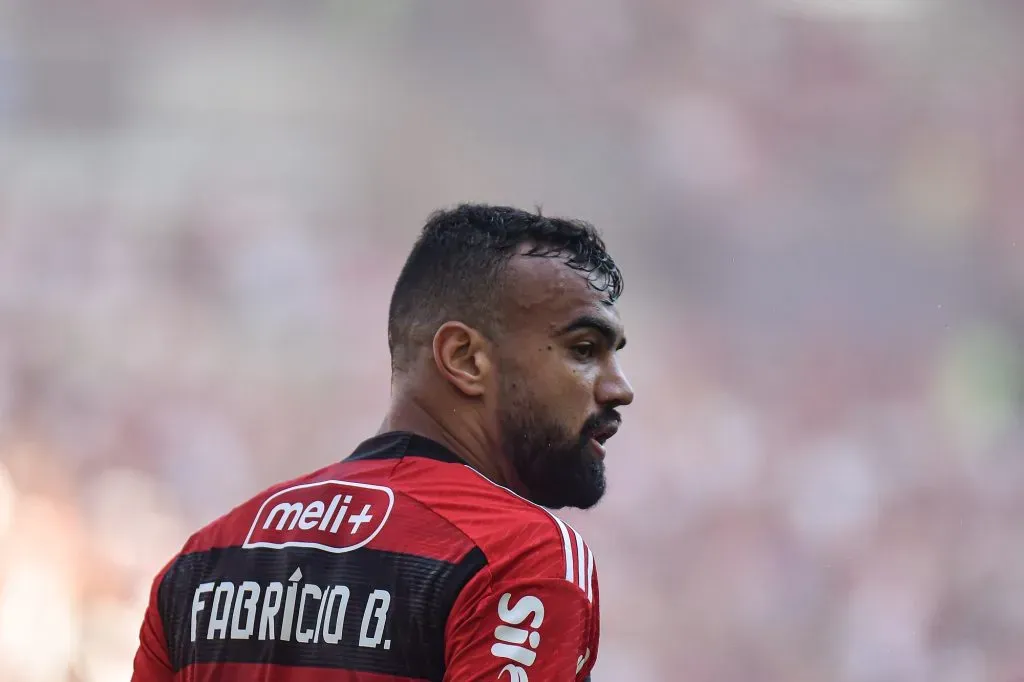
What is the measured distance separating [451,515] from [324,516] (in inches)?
6.7

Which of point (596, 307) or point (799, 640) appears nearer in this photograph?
point (596, 307)

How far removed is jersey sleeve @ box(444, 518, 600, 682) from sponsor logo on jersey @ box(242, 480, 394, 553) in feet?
0.54

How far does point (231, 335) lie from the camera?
4.16 metres

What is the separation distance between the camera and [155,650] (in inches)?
55.9

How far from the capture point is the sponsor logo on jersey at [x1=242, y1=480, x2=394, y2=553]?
1.26 meters

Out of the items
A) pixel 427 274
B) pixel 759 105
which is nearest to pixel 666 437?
pixel 759 105

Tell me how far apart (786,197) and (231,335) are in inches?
91.9

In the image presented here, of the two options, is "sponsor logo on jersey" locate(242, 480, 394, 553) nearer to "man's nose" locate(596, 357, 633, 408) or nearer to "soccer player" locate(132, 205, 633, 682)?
"soccer player" locate(132, 205, 633, 682)

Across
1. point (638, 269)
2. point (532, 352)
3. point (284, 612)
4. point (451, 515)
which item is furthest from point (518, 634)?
point (638, 269)

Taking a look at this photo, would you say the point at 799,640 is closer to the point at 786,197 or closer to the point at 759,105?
the point at 786,197

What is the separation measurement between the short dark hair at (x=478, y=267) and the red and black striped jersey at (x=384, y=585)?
6.8 inches

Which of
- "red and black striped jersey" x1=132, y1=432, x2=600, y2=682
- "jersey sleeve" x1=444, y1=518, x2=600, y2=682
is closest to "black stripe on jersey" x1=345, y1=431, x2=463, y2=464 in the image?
"red and black striped jersey" x1=132, y1=432, x2=600, y2=682

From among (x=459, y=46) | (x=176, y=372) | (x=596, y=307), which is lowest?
(x=596, y=307)

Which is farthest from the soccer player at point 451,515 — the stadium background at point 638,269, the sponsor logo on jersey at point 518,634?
the stadium background at point 638,269
